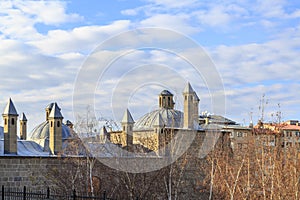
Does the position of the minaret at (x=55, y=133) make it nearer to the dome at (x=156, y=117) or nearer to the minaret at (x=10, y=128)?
the minaret at (x=10, y=128)

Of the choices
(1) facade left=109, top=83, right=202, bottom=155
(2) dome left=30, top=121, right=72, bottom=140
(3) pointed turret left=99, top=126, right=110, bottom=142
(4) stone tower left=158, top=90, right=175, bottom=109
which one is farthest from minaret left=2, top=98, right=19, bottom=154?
(4) stone tower left=158, top=90, right=175, bottom=109

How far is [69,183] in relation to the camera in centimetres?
2161

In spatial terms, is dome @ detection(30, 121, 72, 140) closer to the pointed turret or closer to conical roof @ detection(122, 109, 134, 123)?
conical roof @ detection(122, 109, 134, 123)

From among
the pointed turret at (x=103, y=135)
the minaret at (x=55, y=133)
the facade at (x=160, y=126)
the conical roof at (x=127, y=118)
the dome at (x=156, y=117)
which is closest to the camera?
the facade at (x=160, y=126)

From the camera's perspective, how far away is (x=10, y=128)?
21.8 metres

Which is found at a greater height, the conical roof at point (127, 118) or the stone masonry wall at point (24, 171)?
the conical roof at point (127, 118)

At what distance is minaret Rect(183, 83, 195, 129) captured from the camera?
28.1 meters

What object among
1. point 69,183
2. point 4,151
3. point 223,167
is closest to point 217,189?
point 223,167

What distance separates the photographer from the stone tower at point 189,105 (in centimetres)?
2811

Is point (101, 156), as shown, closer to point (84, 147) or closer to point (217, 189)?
point (84, 147)

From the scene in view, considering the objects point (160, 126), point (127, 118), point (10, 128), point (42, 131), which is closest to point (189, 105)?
point (127, 118)

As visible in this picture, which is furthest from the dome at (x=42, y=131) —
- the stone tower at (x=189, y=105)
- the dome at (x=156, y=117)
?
the stone tower at (x=189, y=105)

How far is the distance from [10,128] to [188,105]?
33.4ft

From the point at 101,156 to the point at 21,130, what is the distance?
16.6 m
